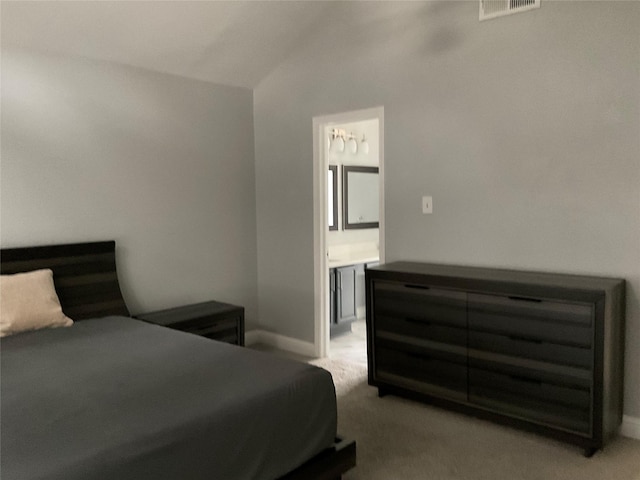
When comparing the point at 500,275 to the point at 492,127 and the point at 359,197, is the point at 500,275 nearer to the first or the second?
the point at 492,127

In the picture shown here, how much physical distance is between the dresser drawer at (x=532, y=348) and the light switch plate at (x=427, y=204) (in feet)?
3.08

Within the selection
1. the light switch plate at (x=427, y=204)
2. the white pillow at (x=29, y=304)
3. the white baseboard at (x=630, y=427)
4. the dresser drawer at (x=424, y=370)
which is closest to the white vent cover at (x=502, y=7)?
the light switch plate at (x=427, y=204)

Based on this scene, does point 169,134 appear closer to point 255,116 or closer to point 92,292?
point 255,116

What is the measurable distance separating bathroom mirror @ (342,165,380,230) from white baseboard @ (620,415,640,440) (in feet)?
10.0

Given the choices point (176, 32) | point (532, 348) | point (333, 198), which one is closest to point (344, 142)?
point (333, 198)

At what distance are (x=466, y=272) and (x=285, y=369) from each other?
4.67ft

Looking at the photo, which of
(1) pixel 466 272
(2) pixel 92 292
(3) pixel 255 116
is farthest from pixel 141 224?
(1) pixel 466 272

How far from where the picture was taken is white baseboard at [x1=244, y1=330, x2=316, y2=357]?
4553 millimetres

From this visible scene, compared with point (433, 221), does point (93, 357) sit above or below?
below

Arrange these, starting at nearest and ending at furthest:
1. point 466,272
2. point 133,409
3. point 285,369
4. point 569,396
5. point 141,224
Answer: point 133,409
point 285,369
point 569,396
point 466,272
point 141,224

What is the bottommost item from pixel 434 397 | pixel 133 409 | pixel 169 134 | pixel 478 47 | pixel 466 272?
pixel 434 397

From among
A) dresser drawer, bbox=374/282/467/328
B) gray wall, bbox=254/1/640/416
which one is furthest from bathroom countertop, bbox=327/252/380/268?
dresser drawer, bbox=374/282/467/328

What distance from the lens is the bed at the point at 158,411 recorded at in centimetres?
173

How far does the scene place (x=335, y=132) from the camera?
5.45m
